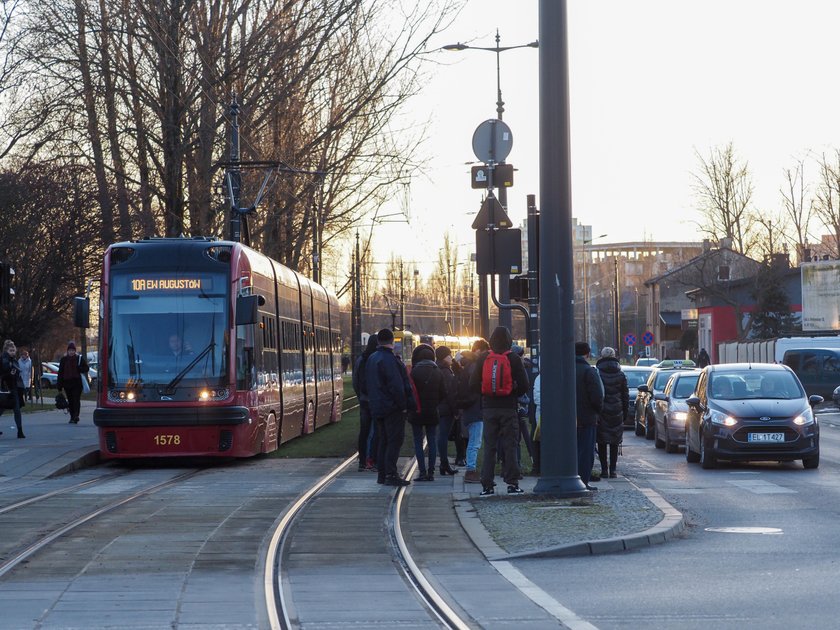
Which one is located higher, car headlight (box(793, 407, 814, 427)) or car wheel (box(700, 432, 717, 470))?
car headlight (box(793, 407, 814, 427))

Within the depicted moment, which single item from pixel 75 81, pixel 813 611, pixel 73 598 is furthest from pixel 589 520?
pixel 75 81

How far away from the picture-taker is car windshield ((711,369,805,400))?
22.0 meters

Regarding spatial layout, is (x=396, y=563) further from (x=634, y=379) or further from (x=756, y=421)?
(x=634, y=379)

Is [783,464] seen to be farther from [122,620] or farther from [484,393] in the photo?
[122,620]

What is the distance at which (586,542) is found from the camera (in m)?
11.3

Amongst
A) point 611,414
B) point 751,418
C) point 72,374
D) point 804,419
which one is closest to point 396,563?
point 611,414

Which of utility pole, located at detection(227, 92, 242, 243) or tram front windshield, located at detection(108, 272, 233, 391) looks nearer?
tram front windshield, located at detection(108, 272, 233, 391)

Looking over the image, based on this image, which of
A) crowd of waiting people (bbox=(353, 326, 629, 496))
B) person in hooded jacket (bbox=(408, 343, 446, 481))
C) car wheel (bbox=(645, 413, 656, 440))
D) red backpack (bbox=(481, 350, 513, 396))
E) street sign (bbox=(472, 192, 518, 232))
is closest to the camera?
red backpack (bbox=(481, 350, 513, 396))

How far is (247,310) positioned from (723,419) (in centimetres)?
695

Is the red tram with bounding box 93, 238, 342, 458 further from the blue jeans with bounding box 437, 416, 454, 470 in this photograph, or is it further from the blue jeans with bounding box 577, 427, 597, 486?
the blue jeans with bounding box 577, 427, 597, 486

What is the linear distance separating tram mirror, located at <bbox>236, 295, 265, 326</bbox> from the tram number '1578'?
1.79m

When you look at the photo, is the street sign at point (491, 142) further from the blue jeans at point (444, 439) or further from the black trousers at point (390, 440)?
the black trousers at point (390, 440)

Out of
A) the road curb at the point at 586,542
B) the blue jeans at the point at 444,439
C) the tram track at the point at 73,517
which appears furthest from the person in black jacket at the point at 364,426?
the road curb at the point at 586,542

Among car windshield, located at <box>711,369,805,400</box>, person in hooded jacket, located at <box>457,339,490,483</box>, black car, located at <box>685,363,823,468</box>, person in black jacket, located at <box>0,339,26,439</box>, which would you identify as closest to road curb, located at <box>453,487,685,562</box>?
person in hooded jacket, located at <box>457,339,490,483</box>
